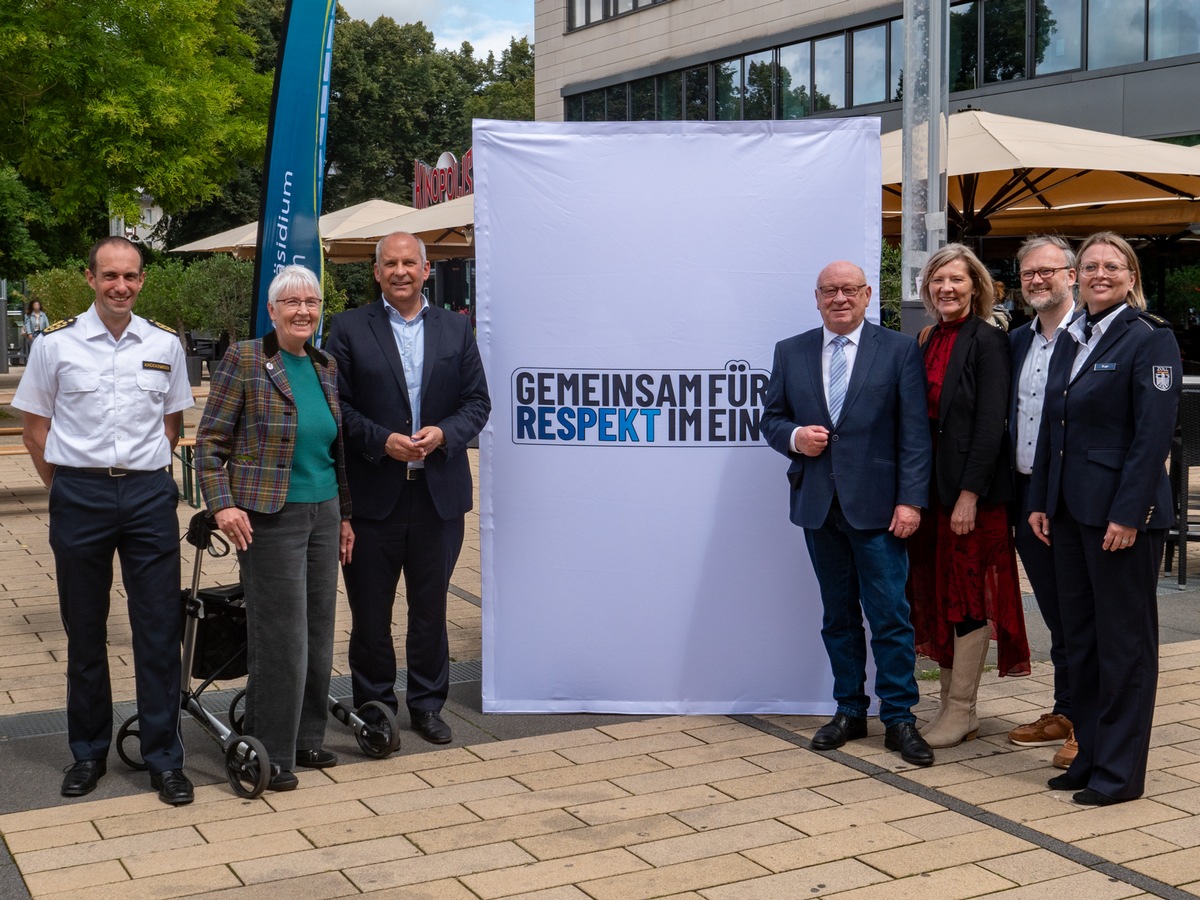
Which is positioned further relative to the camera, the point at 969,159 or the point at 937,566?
the point at 969,159

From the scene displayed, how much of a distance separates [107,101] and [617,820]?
1431 cm

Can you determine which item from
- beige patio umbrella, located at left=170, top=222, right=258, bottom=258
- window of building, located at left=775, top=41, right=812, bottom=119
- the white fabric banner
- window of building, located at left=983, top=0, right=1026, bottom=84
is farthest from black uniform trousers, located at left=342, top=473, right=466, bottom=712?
window of building, located at left=775, top=41, right=812, bottom=119

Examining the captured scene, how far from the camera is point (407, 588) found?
17.3ft

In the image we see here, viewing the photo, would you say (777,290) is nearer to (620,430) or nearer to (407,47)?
(620,430)

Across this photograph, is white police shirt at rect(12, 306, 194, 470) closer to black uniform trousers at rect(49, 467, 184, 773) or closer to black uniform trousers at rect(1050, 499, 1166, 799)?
black uniform trousers at rect(49, 467, 184, 773)

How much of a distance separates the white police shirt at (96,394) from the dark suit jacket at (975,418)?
2.75 meters

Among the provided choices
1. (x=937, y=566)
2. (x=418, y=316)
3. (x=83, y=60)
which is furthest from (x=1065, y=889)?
(x=83, y=60)

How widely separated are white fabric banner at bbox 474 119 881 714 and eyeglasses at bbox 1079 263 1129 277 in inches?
41.2

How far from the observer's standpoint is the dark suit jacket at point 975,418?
16.0ft

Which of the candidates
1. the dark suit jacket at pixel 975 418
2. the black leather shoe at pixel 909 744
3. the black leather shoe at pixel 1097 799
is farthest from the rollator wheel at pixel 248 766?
the black leather shoe at pixel 1097 799

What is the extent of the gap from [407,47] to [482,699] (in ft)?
168

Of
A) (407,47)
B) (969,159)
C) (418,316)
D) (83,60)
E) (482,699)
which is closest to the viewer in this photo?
(418,316)

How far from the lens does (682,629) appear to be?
5625mm

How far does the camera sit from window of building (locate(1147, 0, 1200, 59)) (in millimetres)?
20062
